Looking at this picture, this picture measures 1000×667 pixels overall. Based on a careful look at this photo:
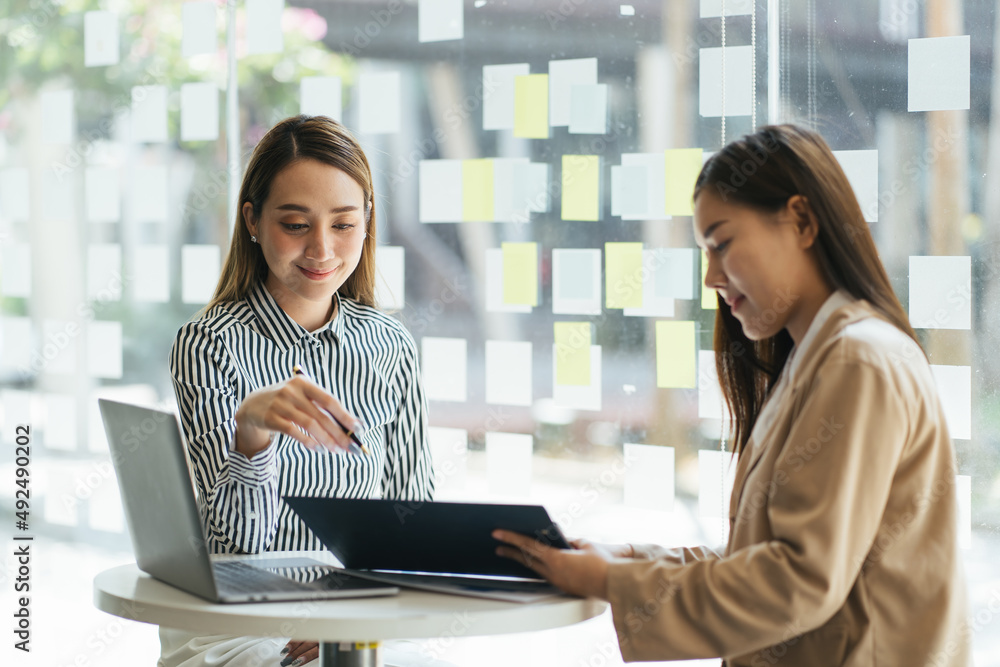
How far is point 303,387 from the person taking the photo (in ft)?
4.68

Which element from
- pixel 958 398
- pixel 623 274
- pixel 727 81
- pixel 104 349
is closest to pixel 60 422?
pixel 104 349

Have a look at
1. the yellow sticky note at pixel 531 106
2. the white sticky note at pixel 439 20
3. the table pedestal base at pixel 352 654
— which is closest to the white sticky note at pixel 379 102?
the white sticky note at pixel 439 20

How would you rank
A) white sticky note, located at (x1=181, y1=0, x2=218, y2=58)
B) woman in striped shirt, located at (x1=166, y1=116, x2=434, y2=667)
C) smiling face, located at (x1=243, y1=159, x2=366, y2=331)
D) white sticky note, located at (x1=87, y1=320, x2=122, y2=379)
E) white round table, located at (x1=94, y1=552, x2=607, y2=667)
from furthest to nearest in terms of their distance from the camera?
1. white sticky note, located at (x1=87, y1=320, x2=122, y2=379)
2. white sticky note, located at (x1=181, y1=0, x2=218, y2=58)
3. smiling face, located at (x1=243, y1=159, x2=366, y2=331)
4. woman in striped shirt, located at (x1=166, y1=116, x2=434, y2=667)
5. white round table, located at (x1=94, y1=552, x2=607, y2=667)

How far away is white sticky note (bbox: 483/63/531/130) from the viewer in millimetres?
2539

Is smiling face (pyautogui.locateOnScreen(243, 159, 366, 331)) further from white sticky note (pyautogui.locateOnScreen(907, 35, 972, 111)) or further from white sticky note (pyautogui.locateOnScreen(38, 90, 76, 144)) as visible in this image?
white sticky note (pyautogui.locateOnScreen(38, 90, 76, 144))

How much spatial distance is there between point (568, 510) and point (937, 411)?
1390 mm

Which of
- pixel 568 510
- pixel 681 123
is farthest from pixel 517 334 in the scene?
pixel 681 123

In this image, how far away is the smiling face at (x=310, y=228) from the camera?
190cm

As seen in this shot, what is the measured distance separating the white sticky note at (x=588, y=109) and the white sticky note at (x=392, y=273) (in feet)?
2.10

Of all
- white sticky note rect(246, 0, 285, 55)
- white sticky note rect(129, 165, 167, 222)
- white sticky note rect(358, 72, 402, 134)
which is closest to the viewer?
white sticky note rect(358, 72, 402, 134)

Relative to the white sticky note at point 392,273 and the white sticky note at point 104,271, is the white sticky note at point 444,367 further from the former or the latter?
the white sticky note at point 104,271

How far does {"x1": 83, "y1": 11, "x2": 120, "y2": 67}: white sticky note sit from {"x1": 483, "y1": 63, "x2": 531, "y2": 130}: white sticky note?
1.43 meters

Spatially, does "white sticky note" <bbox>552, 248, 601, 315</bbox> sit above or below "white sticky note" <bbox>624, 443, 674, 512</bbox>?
above

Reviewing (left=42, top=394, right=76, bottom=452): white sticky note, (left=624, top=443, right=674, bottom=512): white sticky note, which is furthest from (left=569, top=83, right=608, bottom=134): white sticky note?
(left=42, top=394, right=76, bottom=452): white sticky note
